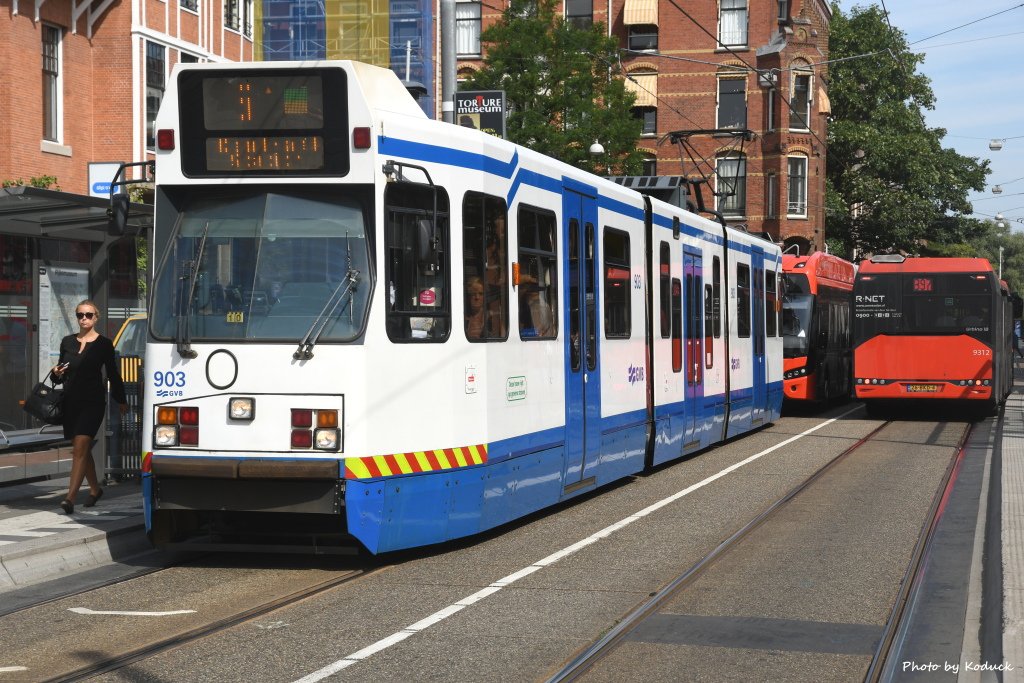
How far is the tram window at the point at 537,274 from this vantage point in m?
10.8

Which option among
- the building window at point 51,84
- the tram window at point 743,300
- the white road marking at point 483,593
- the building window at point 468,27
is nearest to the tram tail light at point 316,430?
the white road marking at point 483,593

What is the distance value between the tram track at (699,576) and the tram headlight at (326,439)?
7.14 feet

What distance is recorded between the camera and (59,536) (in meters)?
9.59

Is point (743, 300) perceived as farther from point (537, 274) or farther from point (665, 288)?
point (537, 274)

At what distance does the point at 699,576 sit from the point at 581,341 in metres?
3.64

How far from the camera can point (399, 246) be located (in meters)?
9.05

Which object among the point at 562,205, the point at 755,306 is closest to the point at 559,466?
the point at 562,205

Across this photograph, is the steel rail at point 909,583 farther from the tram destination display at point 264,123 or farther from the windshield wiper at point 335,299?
the tram destination display at point 264,123

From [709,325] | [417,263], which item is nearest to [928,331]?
[709,325]

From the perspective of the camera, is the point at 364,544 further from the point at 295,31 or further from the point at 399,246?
the point at 295,31

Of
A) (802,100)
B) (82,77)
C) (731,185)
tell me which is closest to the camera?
(82,77)

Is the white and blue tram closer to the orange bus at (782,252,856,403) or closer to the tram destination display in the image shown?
the tram destination display

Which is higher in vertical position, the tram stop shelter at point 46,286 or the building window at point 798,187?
the building window at point 798,187

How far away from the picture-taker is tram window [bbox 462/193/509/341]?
9.79 m
